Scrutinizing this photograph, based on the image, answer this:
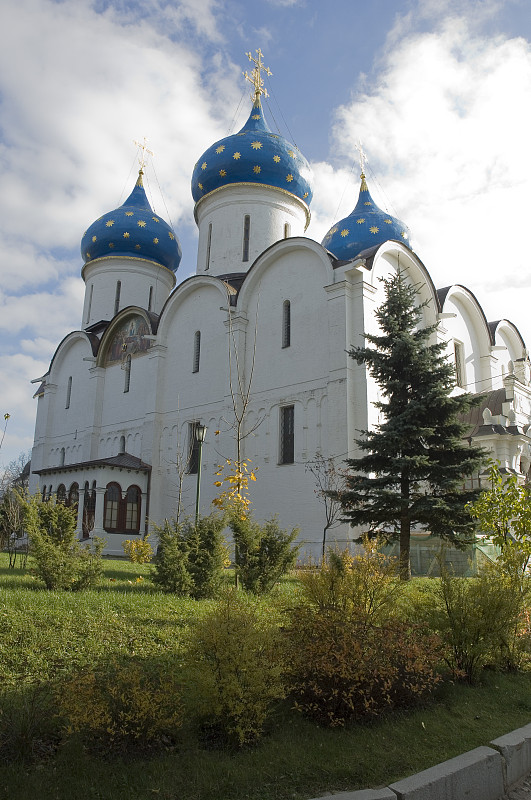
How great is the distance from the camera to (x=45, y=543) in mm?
7055

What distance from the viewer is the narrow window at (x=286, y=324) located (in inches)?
679

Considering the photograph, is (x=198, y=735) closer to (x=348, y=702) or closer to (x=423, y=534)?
(x=348, y=702)

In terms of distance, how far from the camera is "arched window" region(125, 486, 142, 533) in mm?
19672

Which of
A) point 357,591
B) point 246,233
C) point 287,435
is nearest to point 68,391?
point 246,233

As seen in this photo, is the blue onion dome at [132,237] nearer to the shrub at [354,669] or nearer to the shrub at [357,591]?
the shrub at [357,591]

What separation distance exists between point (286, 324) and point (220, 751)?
1453 cm

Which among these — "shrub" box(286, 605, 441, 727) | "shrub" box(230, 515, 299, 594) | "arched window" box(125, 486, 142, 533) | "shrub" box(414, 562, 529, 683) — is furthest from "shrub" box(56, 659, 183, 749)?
"arched window" box(125, 486, 142, 533)

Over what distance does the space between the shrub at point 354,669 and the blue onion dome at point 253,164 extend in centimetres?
1971

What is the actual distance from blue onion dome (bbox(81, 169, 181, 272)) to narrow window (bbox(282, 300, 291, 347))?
1083 cm

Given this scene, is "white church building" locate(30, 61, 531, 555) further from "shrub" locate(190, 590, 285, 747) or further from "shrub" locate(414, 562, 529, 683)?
"shrub" locate(190, 590, 285, 747)

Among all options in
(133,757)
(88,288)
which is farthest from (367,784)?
(88,288)

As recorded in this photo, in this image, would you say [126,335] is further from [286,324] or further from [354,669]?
[354,669]

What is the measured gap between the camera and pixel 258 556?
788cm

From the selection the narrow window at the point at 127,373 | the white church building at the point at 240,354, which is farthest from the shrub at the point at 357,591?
the narrow window at the point at 127,373
